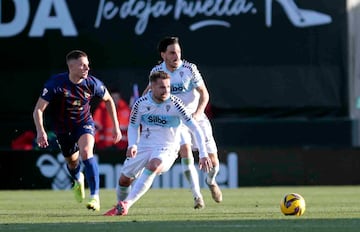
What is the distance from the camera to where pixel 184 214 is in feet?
40.6

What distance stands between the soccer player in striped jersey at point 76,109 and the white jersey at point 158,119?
0.85 m

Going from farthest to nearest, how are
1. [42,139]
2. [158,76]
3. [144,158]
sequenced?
1. [42,139]
2. [144,158]
3. [158,76]

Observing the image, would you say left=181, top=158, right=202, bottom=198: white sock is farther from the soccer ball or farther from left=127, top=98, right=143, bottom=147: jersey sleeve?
the soccer ball

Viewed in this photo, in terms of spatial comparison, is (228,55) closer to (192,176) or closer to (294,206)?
(192,176)

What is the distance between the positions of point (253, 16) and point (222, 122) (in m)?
2.20

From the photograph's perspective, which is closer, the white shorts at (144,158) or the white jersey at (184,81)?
the white shorts at (144,158)

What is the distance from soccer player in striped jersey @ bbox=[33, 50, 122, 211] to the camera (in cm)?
1323

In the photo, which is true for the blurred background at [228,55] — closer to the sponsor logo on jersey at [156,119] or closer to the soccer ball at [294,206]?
the sponsor logo on jersey at [156,119]

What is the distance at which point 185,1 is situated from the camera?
23.0m

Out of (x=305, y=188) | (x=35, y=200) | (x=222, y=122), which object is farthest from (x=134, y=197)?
(x=222, y=122)

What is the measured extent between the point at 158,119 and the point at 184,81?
1381 millimetres

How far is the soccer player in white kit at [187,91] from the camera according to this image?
530 inches

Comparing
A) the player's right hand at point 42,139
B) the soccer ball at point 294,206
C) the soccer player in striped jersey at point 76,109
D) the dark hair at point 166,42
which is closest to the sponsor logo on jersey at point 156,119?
the soccer player in striped jersey at point 76,109

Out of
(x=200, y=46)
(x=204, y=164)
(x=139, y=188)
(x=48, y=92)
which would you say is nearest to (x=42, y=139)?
(x=48, y=92)
